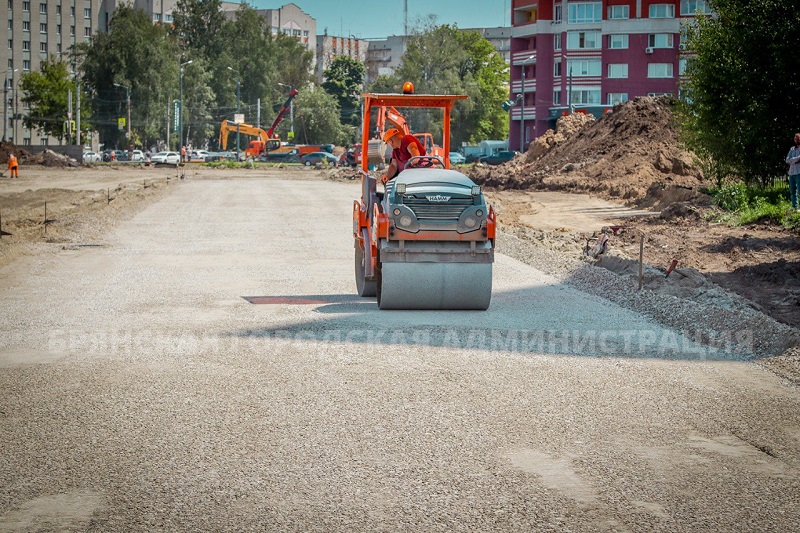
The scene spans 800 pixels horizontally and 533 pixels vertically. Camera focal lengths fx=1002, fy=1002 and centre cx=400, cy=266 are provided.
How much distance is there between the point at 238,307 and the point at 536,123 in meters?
83.4

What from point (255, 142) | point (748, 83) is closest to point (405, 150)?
point (748, 83)

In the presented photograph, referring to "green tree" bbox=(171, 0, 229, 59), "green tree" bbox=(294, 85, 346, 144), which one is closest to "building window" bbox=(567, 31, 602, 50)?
"green tree" bbox=(294, 85, 346, 144)

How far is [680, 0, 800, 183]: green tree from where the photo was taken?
80.5 ft

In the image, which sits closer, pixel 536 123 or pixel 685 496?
pixel 685 496

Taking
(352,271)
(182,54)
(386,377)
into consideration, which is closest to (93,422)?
(386,377)

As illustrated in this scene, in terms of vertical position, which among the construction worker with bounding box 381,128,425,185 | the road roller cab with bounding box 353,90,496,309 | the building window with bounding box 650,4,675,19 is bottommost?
the road roller cab with bounding box 353,90,496,309

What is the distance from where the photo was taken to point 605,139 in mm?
45531

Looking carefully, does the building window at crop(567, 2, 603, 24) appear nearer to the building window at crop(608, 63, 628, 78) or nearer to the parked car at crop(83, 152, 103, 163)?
the building window at crop(608, 63, 628, 78)

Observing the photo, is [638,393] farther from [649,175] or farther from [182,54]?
[182,54]

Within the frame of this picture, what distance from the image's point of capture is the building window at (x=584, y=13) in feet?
296

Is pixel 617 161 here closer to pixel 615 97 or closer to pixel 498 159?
pixel 498 159

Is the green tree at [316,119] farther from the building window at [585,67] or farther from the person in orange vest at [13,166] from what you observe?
the person in orange vest at [13,166]

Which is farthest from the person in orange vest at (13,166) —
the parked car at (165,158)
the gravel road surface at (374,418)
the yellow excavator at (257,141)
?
the gravel road surface at (374,418)

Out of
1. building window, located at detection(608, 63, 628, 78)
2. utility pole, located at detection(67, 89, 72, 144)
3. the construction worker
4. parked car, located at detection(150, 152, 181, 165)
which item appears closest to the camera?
the construction worker
